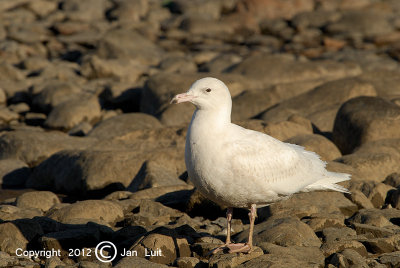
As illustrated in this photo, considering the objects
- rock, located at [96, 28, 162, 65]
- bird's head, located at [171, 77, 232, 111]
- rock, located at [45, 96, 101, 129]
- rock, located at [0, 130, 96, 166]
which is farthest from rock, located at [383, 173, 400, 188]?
rock, located at [96, 28, 162, 65]

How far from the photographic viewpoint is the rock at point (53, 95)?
742 inches

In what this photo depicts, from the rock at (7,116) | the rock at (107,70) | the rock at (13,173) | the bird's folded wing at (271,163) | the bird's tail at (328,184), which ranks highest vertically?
the bird's folded wing at (271,163)

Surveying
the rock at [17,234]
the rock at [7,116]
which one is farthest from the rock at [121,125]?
the rock at [17,234]

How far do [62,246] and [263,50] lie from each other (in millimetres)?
22669

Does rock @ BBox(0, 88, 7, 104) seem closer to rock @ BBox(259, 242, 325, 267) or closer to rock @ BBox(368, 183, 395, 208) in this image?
rock @ BBox(368, 183, 395, 208)

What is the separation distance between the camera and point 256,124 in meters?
12.7

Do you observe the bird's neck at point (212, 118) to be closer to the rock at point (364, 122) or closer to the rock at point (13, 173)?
the rock at point (364, 122)

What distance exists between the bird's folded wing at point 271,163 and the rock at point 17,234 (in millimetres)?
2978

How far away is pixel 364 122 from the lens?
12.5 metres

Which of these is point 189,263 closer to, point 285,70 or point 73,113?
point 73,113

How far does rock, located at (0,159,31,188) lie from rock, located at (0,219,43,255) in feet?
15.0

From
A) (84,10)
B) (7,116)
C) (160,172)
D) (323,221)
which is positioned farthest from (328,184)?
(84,10)

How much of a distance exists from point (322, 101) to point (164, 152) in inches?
208

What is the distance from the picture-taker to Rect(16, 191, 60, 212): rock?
1002 cm
